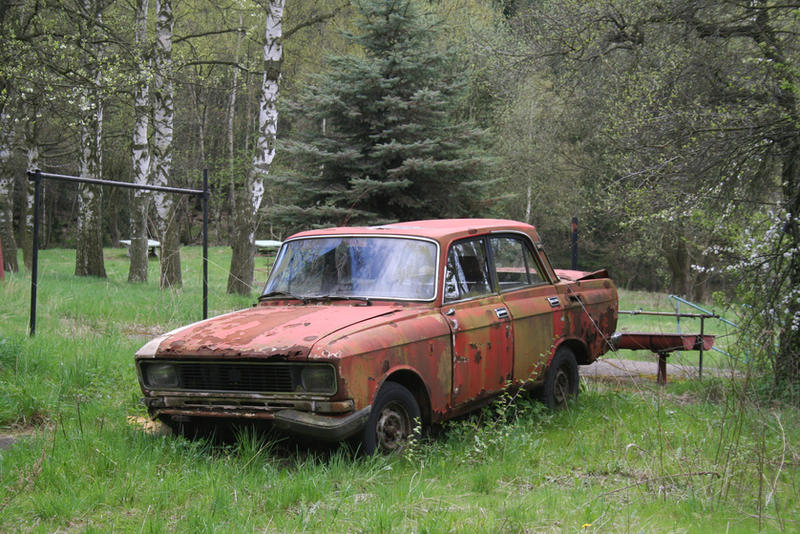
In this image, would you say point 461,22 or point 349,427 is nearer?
point 349,427

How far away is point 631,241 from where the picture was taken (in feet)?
112

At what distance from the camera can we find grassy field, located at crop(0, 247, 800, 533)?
14.3 feet

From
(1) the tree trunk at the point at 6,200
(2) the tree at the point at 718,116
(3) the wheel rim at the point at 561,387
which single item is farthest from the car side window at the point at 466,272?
(1) the tree trunk at the point at 6,200

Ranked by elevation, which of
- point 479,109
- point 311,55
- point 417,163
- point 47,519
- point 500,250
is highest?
point 311,55

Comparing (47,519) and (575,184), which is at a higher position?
(575,184)

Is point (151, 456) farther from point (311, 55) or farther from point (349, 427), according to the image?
point (311, 55)

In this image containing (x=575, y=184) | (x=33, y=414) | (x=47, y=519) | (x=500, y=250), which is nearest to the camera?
(x=47, y=519)

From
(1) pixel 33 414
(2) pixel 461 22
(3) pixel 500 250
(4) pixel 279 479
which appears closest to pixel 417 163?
(3) pixel 500 250

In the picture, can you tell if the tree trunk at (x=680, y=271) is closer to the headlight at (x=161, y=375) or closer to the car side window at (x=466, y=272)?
the car side window at (x=466, y=272)

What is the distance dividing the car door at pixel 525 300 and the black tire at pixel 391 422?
4.86 ft

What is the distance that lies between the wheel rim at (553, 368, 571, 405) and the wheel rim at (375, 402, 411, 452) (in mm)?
2279

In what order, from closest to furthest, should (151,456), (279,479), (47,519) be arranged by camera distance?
(47,519), (279,479), (151,456)

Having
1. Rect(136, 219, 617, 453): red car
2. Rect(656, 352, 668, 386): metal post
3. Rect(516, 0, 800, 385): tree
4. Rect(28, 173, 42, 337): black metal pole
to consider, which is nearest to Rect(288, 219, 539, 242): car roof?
Rect(136, 219, 617, 453): red car

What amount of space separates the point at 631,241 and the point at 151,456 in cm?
3107
